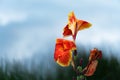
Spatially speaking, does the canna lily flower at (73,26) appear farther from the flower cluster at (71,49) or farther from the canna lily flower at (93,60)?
the canna lily flower at (93,60)

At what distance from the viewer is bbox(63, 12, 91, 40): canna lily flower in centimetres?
234

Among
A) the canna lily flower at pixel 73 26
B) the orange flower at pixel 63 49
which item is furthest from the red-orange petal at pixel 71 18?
the orange flower at pixel 63 49

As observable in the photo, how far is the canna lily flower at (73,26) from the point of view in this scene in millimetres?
2338

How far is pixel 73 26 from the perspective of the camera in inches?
92.1

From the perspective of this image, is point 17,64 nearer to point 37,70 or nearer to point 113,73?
point 37,70

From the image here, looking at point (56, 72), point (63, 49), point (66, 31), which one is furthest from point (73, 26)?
point (56, 72)

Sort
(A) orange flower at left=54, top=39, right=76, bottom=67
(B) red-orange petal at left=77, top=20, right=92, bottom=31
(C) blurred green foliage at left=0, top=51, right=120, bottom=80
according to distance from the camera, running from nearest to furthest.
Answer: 1. (A) orange flower at left=54, top=39, right=76, bottom=67
2. (B) red-orange petal at left=77, top=20, right=92, bottom=31
3. (C) blurred green foliage at left=0, top=51, right=120, bottom=80

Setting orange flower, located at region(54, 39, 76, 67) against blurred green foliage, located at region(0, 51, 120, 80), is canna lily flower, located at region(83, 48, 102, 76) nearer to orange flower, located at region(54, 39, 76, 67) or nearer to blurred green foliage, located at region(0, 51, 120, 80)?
orange flower, located at region(54, 39, 76, 67)

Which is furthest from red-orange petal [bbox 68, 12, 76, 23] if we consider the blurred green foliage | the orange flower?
the blurred green foliage

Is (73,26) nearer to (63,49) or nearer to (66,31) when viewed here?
(66,31)

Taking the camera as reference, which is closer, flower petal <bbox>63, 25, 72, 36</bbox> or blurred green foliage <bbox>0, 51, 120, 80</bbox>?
flower petal <bbox>63, 25, 72, 36</bbox>

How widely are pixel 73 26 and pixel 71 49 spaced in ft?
0.46

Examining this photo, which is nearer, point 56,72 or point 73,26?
point 73,26

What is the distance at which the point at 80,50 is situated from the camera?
648 centimetres
